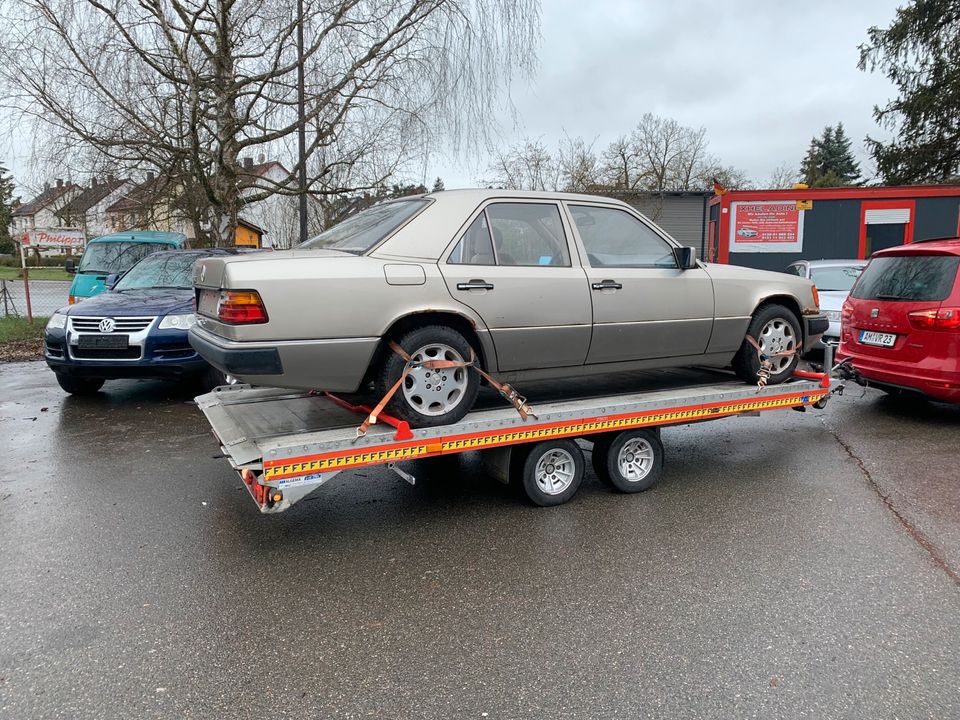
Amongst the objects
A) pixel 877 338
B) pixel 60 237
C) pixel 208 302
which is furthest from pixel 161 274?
pixel 60 237

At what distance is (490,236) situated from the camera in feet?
14.8

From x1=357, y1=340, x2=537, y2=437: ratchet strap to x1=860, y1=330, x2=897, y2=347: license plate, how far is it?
4.28m

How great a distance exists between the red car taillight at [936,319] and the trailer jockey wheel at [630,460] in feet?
10.5

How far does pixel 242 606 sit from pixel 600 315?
2752 mm

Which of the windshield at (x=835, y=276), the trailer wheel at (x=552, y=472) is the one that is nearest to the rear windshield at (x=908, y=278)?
the windshield at (x=835, y=276)

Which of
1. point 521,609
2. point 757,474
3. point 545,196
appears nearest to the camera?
point 521,609

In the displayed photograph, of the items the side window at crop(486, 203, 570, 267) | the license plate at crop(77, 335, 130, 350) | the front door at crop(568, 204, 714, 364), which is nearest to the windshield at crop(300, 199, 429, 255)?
the side window at crop(486, 203, 570, 267)

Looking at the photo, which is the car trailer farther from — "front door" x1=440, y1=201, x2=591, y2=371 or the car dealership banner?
the car dealership banner

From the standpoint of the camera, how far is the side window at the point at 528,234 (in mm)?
4562

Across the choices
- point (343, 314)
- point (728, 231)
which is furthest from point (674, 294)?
point (728, 231)

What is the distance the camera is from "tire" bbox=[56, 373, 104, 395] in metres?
7.94

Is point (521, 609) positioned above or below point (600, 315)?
below

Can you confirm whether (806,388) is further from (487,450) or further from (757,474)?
(487,450)

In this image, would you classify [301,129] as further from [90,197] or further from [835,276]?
[835,276]
